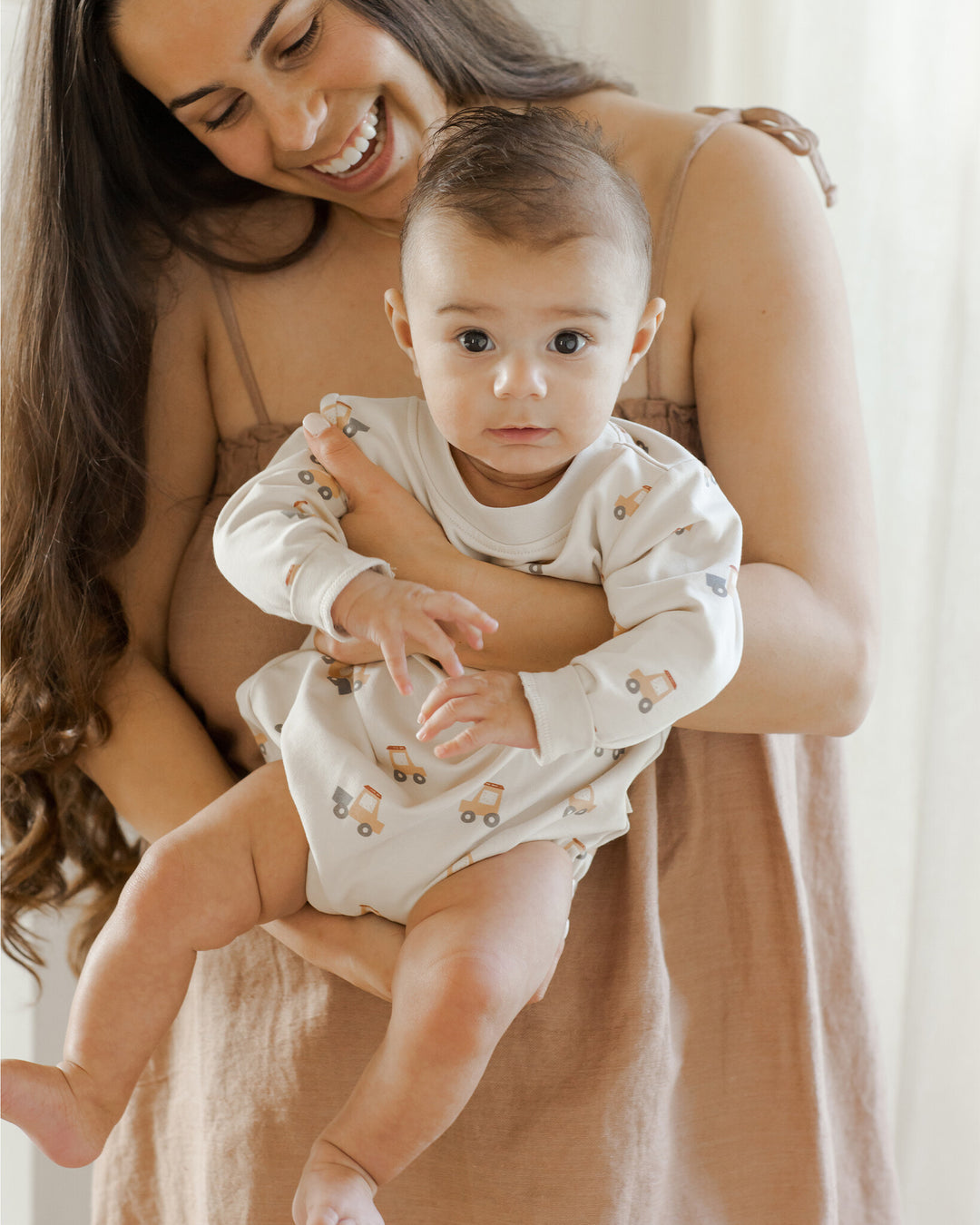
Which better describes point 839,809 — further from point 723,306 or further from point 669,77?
point 669,77

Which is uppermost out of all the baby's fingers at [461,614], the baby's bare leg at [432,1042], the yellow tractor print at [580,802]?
the baby's fingers at [461,614]

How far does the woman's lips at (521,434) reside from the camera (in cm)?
94

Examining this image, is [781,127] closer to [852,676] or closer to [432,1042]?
[852,676]

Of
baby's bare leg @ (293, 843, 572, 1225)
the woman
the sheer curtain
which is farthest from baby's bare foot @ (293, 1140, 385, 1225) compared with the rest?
the sheer curtain

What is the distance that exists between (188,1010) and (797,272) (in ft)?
3.54

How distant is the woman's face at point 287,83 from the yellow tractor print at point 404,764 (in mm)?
599

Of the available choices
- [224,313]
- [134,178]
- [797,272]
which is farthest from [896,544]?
[134,178]

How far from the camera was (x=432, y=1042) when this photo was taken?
34.2 inches

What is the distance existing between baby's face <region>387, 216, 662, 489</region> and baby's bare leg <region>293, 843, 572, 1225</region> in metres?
0.39

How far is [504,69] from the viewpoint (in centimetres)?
128

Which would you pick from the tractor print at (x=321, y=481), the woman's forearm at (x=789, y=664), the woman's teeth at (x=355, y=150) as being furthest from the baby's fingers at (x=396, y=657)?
the woman's teeth at (x=355, y=150)

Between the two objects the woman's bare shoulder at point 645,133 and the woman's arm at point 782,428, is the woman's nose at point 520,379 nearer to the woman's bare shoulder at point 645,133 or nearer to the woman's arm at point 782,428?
the woman's arm at point 782,428

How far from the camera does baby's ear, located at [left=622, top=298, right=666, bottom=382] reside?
1.00 metres

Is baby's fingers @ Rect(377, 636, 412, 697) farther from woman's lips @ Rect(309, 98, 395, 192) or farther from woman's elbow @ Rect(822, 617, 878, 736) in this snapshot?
woman's lips @ Rect(309, 98, 395, 192)
